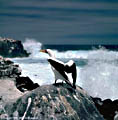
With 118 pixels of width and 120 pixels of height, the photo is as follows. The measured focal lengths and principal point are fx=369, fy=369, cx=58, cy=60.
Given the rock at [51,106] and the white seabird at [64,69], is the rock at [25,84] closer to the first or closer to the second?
the white seabird at [64,69]

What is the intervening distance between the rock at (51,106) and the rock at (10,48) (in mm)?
49429

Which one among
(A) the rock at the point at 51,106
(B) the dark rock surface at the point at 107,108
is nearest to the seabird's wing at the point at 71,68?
(A) the rock at the point at 51,106

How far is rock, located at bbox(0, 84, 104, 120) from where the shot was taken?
7.09 meters

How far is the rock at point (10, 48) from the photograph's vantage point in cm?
5694

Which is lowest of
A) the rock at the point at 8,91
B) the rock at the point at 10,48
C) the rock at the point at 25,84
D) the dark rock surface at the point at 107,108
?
the rock at the point at 10,48

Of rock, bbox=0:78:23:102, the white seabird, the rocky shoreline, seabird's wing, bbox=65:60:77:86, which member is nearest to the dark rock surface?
rock, bbox=0:78:23:102

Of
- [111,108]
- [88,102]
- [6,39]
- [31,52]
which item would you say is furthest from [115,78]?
[31,52]

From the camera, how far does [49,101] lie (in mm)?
7207

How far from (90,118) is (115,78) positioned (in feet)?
59.8

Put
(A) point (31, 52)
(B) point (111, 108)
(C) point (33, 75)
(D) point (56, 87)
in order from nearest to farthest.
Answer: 1. (D) point (56, 87)
2. (B) point (111, 108)
3. (C) point (33, 75)
4. (A) point (31, 52)

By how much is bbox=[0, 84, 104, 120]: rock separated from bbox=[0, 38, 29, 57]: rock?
1946 inches

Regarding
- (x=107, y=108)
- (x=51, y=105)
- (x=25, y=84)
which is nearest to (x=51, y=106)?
(x=51, y=105)

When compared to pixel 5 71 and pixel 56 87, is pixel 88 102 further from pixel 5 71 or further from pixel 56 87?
pixel 5 71

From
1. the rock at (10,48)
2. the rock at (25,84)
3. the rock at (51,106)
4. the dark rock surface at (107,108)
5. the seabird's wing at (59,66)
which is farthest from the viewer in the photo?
the rock at (10,48)
